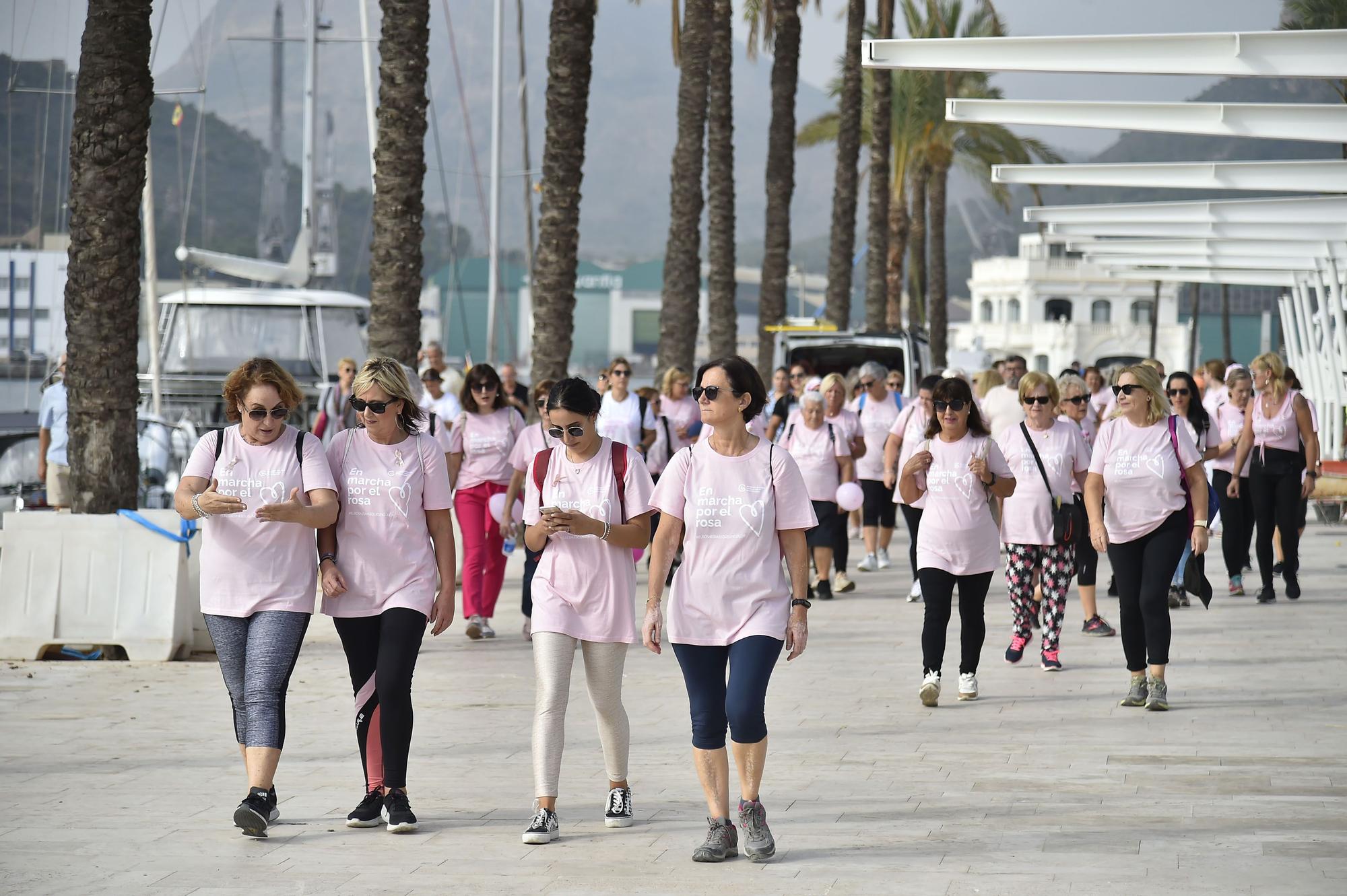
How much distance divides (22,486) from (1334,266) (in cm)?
1562

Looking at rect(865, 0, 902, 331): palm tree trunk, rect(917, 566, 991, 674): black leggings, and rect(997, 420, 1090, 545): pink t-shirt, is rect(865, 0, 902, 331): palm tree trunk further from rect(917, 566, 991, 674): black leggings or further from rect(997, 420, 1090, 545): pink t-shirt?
rect(917, 566, 991, 674): black leggings

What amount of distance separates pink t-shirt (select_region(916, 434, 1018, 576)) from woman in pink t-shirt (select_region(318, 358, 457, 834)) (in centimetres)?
356

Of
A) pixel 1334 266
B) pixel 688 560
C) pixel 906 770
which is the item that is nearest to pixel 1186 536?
pixel 906 770

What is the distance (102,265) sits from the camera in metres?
11.1

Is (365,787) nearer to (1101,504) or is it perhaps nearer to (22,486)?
(1101,504)

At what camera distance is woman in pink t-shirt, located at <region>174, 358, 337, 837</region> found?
21.2ft

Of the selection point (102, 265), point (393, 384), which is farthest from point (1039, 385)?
point (102, 265)

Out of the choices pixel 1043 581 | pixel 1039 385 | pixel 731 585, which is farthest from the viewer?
pixel 1039 385

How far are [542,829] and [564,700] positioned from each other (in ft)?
1.58

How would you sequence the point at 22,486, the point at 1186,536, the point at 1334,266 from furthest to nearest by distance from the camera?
the point at 1334,266
the point at 22,486
the point at 1186,536

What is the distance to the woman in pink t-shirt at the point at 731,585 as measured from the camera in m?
6.10

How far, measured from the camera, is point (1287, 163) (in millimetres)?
15820

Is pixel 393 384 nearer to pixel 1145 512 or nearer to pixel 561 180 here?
pixel 1145 512

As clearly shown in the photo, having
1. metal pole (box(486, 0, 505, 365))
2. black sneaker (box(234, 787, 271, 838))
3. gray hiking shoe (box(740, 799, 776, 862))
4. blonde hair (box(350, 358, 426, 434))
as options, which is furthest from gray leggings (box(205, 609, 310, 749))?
metal pole (box(486, 0, 505, 365))
